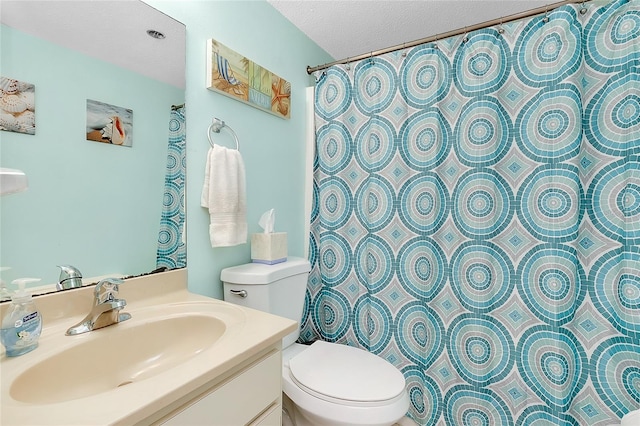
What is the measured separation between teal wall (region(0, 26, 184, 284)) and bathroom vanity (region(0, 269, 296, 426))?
0.34ft

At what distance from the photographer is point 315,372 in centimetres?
117

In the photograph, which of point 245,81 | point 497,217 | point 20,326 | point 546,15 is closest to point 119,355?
point 20,326

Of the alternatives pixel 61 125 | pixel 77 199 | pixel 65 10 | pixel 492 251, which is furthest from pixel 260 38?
pixel 492 251

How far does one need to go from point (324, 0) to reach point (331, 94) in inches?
17.4

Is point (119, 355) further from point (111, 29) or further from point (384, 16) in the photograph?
point (384, 16)

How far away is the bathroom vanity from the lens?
0.50 meters

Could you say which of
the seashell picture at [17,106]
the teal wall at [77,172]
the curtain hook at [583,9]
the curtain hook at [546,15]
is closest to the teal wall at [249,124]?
the teal wall at [77,172]

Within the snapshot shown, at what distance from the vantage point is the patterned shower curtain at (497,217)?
119 centimetres

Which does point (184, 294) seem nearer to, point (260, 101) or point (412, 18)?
point (260, 101)

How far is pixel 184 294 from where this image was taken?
3.62 ft

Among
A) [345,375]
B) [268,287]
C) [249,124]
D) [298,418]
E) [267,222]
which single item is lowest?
[298,418]

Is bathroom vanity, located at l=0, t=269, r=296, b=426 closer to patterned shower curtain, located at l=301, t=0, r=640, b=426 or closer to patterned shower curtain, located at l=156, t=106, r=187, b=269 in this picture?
patterned shower curtain, located at l=156, t=106, r=187, b=269

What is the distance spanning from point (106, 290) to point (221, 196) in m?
0.50

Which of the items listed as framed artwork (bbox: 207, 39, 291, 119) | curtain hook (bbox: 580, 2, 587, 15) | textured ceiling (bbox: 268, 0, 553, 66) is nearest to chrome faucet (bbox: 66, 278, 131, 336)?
framed artwork (bbox: 207, 39, 291, 119)
